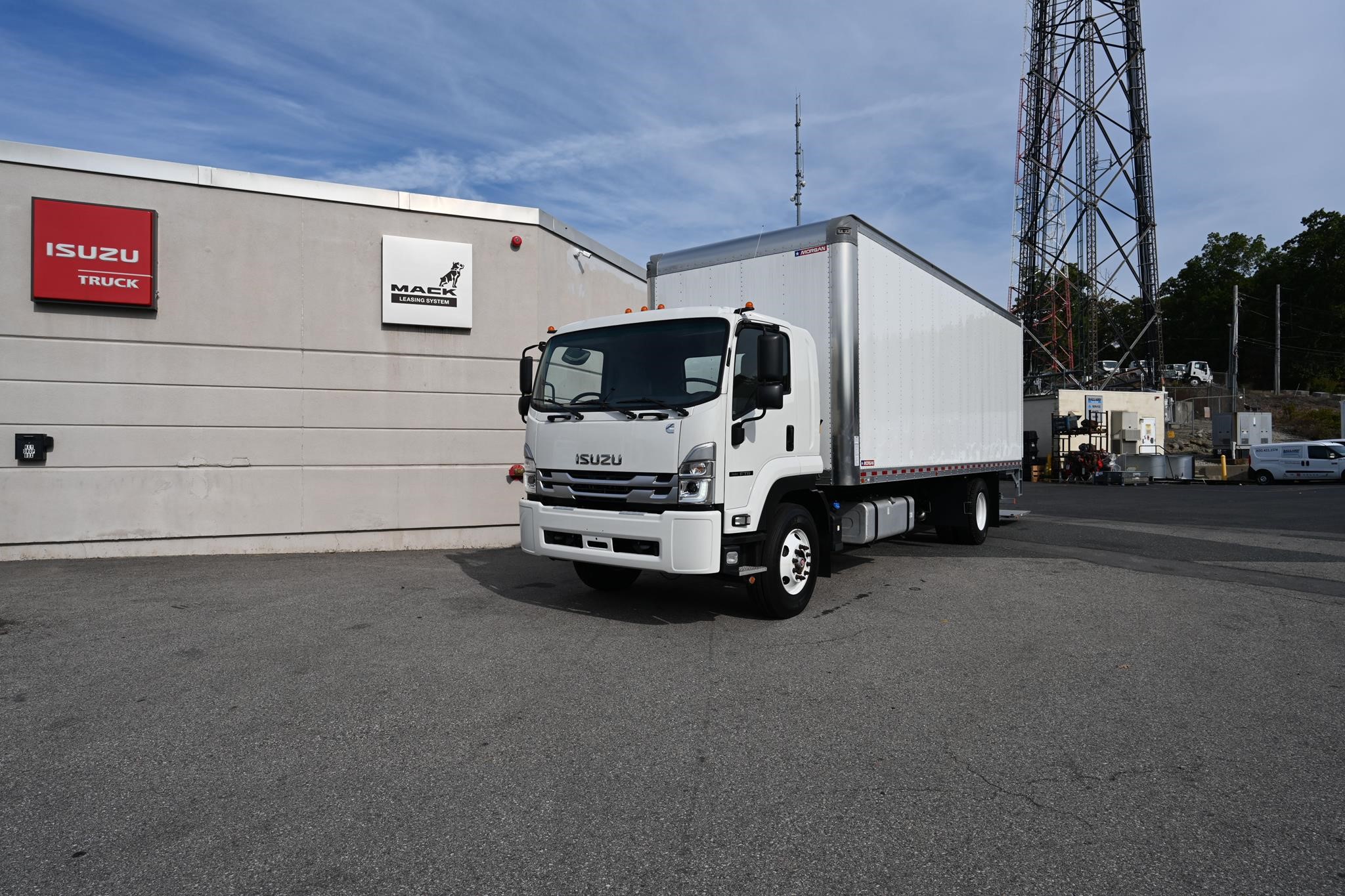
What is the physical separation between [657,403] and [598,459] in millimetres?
657

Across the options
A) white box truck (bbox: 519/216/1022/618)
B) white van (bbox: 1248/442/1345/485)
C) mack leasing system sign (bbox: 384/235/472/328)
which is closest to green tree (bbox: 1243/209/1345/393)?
white van (bbox: 1248/442/1345/485)

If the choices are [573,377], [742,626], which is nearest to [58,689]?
[573,377]

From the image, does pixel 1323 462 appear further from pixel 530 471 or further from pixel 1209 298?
pixel 1209 298

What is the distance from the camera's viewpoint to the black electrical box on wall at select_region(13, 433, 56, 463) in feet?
30.5

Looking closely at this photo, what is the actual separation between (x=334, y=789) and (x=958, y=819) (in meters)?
2.57

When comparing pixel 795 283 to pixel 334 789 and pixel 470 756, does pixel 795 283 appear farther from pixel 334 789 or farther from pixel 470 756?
pixel 334 789

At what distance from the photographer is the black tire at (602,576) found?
7.80 meters

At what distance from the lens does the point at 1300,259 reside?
60.9 m

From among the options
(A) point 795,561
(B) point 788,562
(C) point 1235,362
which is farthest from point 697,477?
(C) point 1235,362

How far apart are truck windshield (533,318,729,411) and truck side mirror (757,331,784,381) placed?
300mm

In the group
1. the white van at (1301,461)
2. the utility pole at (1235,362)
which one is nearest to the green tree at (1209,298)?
the utility pole at (1235,362)

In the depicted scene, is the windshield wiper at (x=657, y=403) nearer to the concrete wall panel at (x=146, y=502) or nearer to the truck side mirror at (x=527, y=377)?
the truck side mirror at (x=527, y=377)

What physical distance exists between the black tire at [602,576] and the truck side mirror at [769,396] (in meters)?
2.42

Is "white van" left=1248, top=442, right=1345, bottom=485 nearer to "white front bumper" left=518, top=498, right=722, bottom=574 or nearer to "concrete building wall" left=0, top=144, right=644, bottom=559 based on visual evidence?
"concrete building wall" left=0, top=144, right=644, bottom=559
